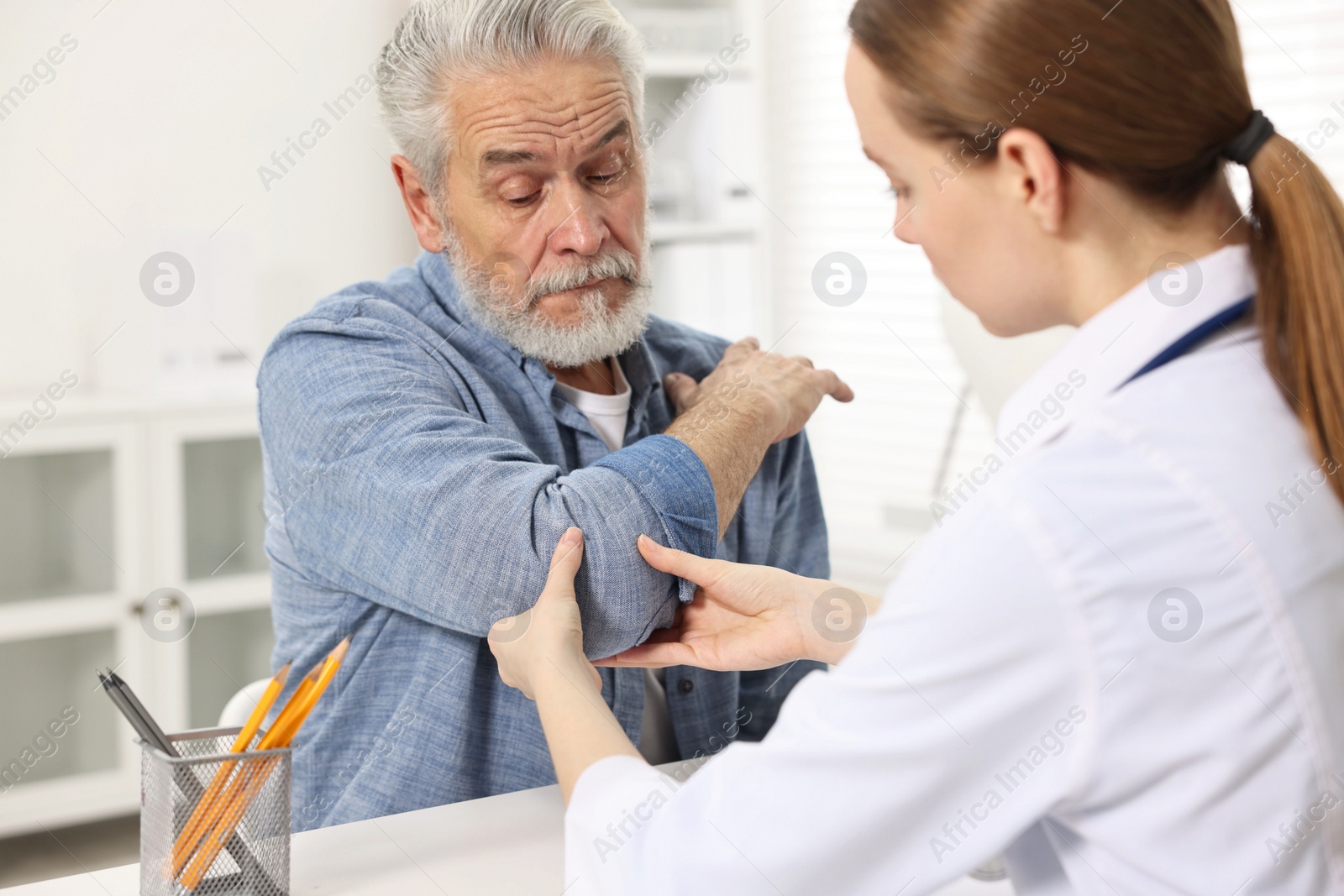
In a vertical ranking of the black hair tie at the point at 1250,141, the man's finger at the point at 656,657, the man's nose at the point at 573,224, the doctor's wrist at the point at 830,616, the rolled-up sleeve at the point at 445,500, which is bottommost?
the doctor's wrist at the point at 830,616

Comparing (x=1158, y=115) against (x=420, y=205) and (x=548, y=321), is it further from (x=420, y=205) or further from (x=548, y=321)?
(x=420, y=205)

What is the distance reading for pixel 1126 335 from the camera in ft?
2.26

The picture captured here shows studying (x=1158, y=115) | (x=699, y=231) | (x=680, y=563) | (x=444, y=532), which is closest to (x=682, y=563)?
→ (x=680, y=563)

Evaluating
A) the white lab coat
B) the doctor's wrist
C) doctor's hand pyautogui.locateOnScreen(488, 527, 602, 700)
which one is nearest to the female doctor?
the white lab coat

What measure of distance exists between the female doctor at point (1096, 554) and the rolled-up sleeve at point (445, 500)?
0.33 meters

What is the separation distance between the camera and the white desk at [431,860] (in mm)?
914

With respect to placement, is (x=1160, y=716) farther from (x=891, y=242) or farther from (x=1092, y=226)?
(x=891, y=242)

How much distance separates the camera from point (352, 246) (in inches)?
127

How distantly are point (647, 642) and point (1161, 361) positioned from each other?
25.1 inches

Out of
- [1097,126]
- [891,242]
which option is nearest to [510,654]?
[1097,126]

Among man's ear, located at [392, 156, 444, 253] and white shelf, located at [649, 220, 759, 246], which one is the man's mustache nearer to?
man's ear, located at [392, 156, 444, 253]

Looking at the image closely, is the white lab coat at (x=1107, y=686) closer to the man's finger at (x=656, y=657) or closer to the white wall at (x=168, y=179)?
the man's finger at (x=656, y=657)

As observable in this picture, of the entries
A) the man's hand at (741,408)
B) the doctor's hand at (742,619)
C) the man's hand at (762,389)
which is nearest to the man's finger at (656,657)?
the doctor's hand at (742,619)

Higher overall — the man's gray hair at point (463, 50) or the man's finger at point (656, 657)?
the man's gray hair at point (463, 50)
